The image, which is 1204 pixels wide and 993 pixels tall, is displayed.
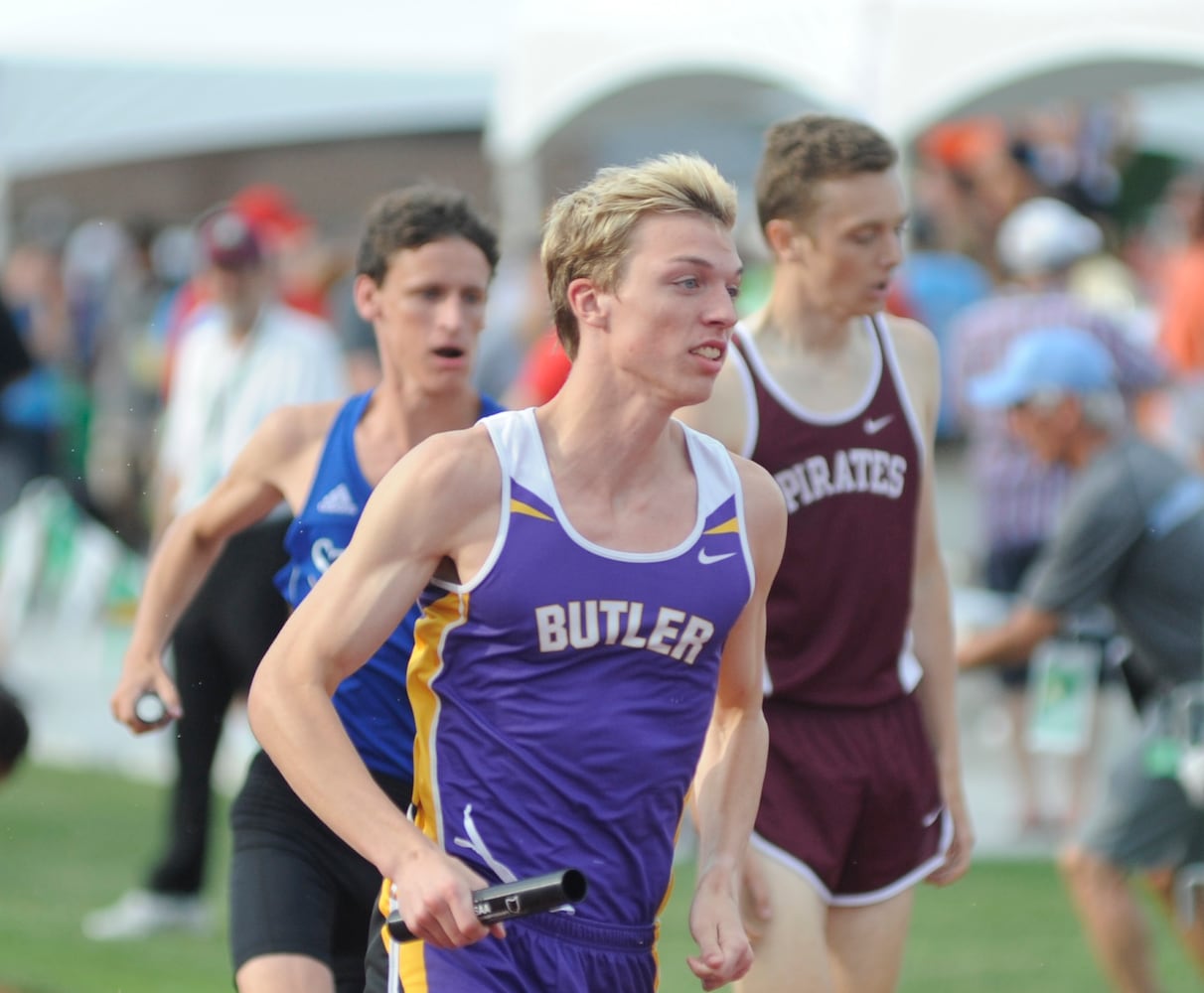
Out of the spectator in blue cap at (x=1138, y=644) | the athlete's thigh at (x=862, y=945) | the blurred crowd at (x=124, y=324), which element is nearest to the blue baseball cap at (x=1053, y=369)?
the spectator in blue cap at (x=1138, y=644)

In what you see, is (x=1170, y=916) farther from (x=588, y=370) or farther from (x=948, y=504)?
(x=948, y=504)

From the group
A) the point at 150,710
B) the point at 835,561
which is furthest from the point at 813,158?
the point at 150,710

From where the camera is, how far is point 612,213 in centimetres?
339

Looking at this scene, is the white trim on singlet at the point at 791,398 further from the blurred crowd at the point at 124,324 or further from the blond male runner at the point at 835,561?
the blurred crowd at the point at 124,324

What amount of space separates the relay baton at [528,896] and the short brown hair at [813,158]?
1946 mm

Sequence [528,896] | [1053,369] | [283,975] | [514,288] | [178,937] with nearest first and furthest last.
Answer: [528,896], [283,975], [1053,369], [178,937], [514,288]

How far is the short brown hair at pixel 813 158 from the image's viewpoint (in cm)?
450

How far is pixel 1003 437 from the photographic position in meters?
9.80

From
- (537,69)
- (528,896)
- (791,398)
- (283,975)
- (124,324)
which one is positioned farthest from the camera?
(124,324)

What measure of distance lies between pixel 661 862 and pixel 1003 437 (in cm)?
661

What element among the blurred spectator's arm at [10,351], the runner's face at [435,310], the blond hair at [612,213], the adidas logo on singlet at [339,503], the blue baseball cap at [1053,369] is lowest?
the adidas logo on singlet at [339,503]

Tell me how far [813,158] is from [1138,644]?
233 centimetres

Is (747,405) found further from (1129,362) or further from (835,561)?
(1129,362)

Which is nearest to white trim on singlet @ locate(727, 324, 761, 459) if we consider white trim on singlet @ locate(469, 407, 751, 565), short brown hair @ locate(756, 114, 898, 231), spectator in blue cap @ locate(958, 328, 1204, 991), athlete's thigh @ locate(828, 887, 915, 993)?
short brown hair @ locate(756, 114, 898, 231)
